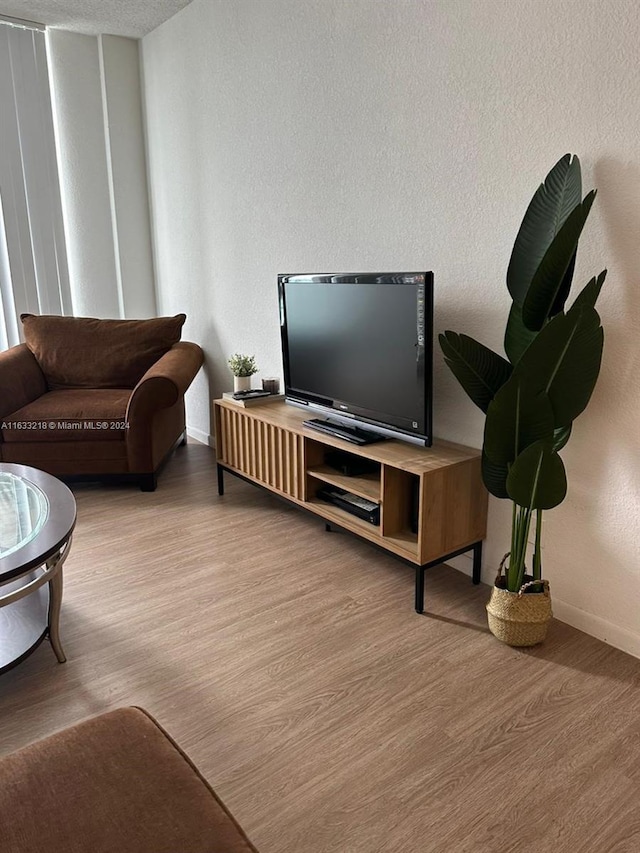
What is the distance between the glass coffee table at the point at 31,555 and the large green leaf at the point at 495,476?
1.24 m

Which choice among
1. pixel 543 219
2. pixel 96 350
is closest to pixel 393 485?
pixel 543 219

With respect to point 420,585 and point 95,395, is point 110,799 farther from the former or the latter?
point 95,395

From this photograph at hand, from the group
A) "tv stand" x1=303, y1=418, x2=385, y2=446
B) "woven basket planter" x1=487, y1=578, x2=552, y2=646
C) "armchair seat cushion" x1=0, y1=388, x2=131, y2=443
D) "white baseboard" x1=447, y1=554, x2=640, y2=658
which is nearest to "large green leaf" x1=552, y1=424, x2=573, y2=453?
"woven basket planter" x1=487, y1=578, x2=552, y2=646

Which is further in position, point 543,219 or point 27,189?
point 27,189

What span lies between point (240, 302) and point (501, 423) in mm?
2234

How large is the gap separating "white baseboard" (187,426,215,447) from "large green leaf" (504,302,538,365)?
2649 mm

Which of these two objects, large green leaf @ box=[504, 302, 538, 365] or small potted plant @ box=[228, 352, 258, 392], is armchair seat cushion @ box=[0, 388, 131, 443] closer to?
small potted plant @ box=[228, 352, 258, 392]

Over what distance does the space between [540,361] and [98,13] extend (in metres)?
3.57

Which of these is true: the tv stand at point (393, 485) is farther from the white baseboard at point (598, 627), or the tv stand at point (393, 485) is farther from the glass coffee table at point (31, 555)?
the glass coffee table at point (31, 555)

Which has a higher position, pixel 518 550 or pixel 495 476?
pixel 495 476

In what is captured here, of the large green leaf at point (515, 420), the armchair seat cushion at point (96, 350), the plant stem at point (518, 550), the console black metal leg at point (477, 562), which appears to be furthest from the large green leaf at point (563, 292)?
the armchair seat cushion at point (96, 350)

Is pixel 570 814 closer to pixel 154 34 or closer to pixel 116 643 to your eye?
pixel 116 643

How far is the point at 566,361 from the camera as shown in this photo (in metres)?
1.70

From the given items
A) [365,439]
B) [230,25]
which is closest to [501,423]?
[365,439]
